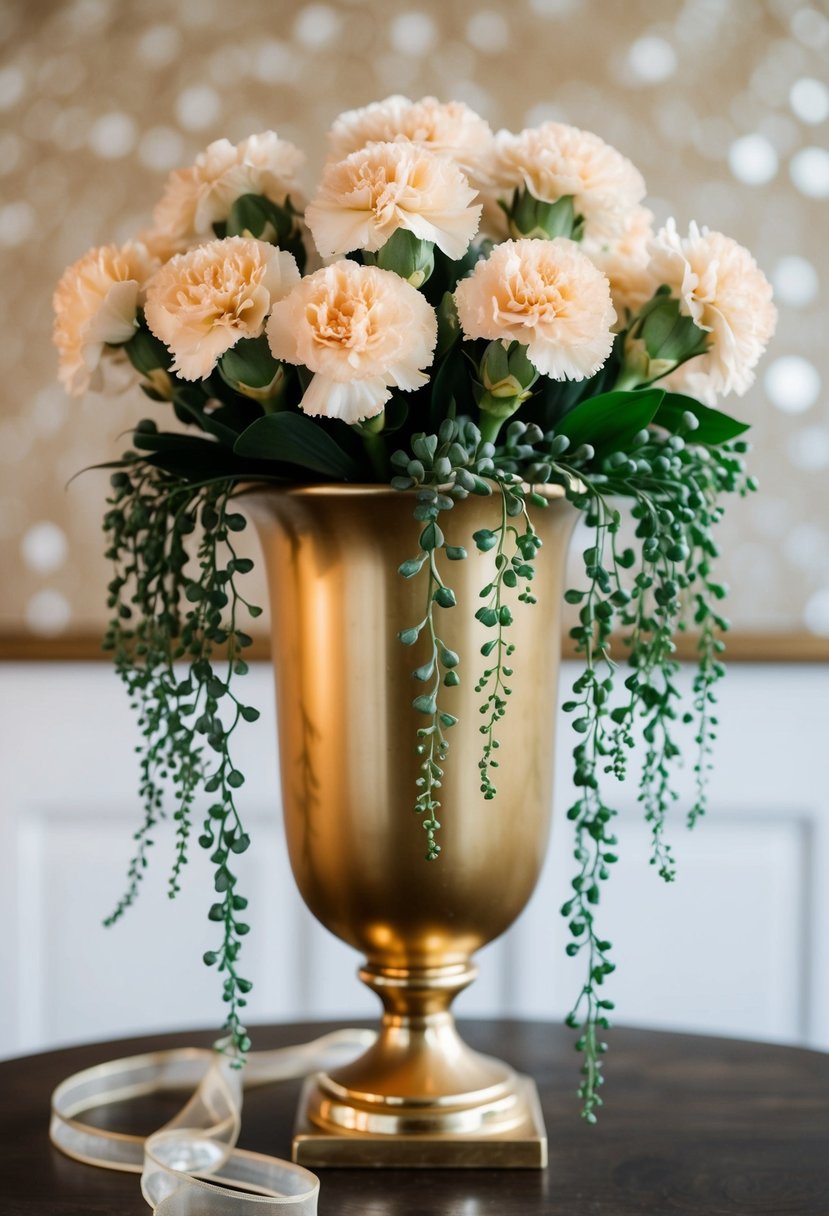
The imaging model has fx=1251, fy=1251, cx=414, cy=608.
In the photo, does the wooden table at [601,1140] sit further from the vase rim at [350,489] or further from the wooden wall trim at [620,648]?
the wooden wall trim at [620,648]

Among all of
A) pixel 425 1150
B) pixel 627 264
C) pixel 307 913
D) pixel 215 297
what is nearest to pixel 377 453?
pixel 215 297

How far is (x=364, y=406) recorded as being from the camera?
72cm

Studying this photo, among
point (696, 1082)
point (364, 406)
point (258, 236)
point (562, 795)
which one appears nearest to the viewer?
point (364, 406)

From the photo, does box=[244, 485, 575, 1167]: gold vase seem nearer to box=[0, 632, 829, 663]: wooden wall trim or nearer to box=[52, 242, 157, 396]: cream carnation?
box=[52, 242, 157, 396]: cream carnation

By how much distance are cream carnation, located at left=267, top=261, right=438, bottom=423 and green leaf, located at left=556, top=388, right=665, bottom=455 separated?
0.11m

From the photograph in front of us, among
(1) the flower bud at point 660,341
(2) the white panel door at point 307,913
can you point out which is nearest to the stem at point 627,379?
(1) the flower bud at point 660,341

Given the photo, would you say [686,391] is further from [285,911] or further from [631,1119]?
[285,911]

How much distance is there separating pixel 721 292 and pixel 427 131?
220 mm

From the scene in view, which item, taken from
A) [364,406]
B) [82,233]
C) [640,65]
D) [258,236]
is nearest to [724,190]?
[640,65]

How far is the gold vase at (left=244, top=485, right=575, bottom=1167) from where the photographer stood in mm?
789

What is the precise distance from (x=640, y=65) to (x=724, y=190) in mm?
196

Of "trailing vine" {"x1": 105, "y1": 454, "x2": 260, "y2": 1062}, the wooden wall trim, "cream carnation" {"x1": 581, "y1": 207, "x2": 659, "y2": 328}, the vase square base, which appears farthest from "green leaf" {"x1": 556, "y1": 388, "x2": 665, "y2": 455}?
the wooden wall trim

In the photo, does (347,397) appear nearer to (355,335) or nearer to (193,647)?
(355,335)

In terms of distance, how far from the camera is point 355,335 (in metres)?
0.69
